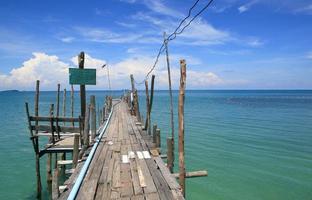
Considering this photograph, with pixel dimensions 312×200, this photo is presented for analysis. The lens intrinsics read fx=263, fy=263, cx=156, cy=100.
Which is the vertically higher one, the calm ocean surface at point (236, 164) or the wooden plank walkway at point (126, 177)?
the wooden plank walkway at point (126, 177)

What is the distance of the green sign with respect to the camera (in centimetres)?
1024

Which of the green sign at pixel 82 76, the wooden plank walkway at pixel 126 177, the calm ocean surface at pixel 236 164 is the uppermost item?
the green sign at pixel 82 76

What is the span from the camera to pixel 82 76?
10.4 m

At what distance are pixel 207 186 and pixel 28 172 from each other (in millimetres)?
10302

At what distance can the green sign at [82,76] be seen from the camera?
1024cm

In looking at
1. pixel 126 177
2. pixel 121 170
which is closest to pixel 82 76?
pixel 121 170

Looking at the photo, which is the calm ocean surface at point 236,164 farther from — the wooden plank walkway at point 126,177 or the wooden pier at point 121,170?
the wooden plank walkway at point 126,177

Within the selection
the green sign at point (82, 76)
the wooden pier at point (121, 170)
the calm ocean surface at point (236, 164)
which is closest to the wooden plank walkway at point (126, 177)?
the wooden pier at point (121, 170)

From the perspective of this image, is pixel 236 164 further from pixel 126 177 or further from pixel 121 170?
pixel 126 177

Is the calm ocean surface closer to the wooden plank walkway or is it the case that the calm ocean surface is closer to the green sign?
the wooden plank walkway

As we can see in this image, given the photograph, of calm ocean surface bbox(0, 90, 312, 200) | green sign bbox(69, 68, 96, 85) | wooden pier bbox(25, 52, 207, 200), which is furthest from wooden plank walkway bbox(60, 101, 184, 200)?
calm ocean surface bbox(0, 90, 312, 200)

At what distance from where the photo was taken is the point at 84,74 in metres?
10.4

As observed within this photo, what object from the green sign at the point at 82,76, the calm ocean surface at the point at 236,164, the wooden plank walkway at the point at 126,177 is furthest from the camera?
the calm ocean surface at the point at 236,164

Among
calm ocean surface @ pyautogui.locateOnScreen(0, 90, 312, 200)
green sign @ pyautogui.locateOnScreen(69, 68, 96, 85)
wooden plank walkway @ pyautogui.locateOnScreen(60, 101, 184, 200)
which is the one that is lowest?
calm ocean surface @ pyautogui.locateOnScreen(0, 90, 312, 200)
